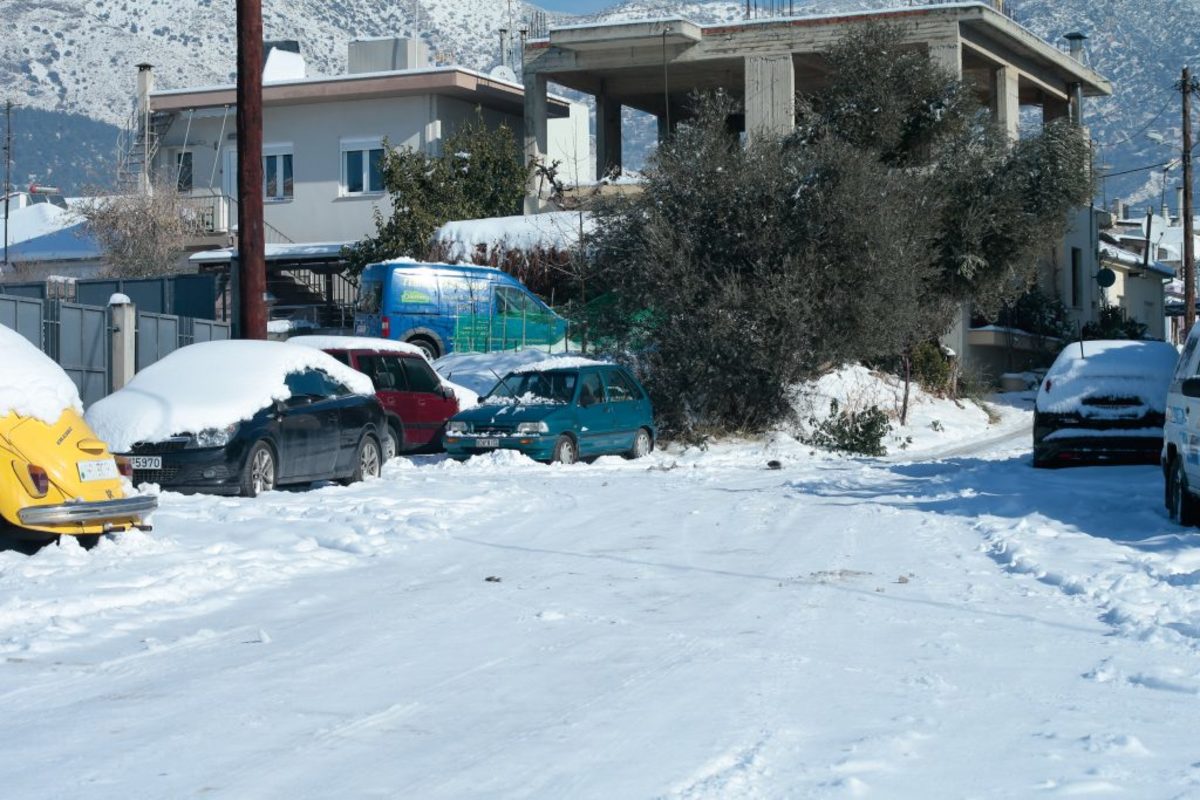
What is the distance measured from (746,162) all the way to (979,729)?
67.8 ft

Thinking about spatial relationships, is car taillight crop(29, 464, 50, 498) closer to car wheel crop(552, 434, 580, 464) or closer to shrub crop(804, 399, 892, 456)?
car wheel crop(552, 434, 580, 464)

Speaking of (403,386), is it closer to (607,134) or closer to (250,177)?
(250,177)

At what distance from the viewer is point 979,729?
7.04 m

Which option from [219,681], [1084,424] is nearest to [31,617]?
[219,681]

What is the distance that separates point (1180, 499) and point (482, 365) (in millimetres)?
19012

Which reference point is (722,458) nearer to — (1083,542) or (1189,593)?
(1083,542)

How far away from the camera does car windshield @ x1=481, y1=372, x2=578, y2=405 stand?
74.5ft

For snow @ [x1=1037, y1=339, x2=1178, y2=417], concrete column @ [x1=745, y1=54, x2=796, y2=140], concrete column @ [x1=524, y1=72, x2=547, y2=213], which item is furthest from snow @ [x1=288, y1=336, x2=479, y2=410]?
concrete column @ [x1=524, y1=72, x2=547, y2=213]

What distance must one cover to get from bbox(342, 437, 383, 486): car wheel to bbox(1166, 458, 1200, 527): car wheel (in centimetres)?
922

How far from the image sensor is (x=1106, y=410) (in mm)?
20391

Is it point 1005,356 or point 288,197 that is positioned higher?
point 288,197

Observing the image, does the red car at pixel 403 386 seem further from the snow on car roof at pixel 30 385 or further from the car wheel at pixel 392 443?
the snow on car roof at pixel 30 385

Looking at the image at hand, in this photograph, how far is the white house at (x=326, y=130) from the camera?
1945 inches

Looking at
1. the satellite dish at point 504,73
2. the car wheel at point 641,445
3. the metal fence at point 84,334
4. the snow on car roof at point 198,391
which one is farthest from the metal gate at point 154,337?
the satellite dish at point 504,73
